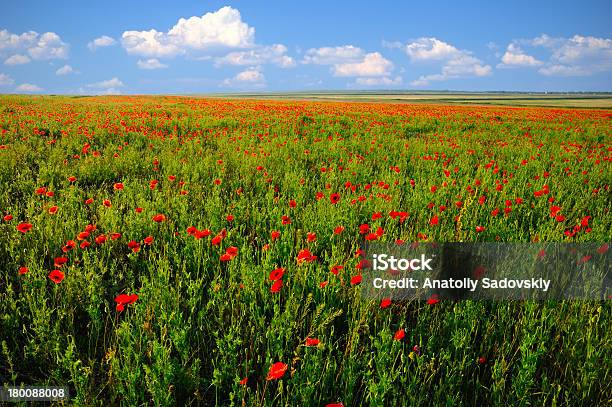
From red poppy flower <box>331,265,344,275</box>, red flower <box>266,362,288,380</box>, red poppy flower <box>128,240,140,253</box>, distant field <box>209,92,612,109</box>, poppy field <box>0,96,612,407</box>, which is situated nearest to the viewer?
red flower <box>266,362,288,380</box>

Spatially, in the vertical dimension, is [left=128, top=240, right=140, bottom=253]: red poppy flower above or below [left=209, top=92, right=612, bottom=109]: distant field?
Answer: below

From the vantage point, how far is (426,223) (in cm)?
348

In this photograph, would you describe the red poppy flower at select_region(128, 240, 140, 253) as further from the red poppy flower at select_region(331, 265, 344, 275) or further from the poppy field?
the red poppy flower at select_region(331, 265, 344, 275)

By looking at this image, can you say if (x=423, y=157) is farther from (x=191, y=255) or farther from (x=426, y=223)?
(x=191, y=255)

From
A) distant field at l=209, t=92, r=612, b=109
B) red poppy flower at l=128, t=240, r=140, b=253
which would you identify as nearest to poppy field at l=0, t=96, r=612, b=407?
red poppy flower at l=128, t=240, r=140, b=253

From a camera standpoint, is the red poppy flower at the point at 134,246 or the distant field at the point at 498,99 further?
the distant field at the point at 498,99

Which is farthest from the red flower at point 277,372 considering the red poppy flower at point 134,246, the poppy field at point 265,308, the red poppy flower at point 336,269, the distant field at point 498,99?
the distant field at point 498,99

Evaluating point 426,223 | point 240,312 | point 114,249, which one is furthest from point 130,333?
point 426,223

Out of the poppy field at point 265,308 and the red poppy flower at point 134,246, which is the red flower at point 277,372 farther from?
the red poppy flower at point 134,246

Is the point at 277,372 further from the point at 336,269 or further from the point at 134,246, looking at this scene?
the point at 134,246

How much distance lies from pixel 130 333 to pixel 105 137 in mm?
7577

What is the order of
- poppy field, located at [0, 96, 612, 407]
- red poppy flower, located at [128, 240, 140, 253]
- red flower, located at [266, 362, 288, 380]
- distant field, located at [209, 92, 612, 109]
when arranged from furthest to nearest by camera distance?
1. distant field, located at [209, 92, 612, 109]
2. red poppy flower, located at [128, 240, 140, 253]
3. poppy field, located at [0, 96, 612, 407]
4. red flower, located at [266, 362, 288, 380]

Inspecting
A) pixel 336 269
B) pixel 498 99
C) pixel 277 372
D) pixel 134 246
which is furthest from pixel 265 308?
pixel 498 99

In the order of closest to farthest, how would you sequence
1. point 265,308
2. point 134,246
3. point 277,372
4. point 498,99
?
point 277,372
point 265,308
point 134,246
point 498,99
